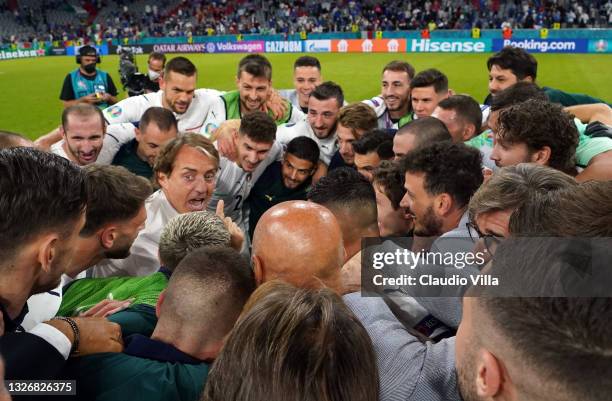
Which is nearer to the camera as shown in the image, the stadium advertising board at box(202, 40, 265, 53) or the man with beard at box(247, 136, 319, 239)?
the man with beard at box(247, 136, 319, 239)

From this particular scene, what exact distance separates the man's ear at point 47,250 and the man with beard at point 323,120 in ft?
11.4

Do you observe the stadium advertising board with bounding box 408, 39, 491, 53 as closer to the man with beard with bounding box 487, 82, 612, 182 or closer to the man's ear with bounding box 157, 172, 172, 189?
the man with beard with bounding box 487, 82, 612, 182

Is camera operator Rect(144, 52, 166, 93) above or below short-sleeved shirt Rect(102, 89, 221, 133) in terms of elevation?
above

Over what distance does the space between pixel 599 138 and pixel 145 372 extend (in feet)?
10.7

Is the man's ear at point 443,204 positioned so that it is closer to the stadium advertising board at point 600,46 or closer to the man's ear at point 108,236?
the man's ear at point 108,236

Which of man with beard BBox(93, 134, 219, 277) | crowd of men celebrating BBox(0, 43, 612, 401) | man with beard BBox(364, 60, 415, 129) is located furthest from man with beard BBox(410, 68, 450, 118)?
man with beard BBox(93, 134, 219, 277)

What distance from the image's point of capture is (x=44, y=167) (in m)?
1.64

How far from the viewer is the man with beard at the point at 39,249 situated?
1.51m

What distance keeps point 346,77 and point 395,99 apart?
12.5 metres

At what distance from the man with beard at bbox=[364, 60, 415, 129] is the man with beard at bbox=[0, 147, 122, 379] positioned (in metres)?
4.42

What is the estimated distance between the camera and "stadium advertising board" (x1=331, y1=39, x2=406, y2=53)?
26.2 meters

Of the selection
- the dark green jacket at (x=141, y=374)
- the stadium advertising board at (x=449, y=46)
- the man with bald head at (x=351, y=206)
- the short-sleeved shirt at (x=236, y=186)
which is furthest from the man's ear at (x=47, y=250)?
the stadium advertising board at (x=449, y=46)

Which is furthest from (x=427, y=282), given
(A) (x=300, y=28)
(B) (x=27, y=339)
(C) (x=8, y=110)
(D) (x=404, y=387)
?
(A) (x=300, y=28)

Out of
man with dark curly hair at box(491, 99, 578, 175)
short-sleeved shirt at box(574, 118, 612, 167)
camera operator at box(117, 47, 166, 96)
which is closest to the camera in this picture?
man with dark curly hair at box(491, 99, 578, 175)
